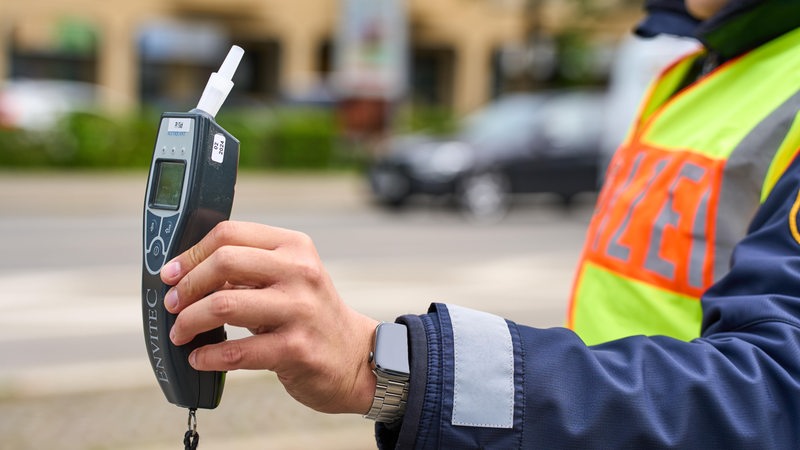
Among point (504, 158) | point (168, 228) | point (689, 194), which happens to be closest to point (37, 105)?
point (504, 158)

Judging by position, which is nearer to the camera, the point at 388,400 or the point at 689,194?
the point at 388,400

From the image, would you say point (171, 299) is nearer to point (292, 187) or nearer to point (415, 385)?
point (415, 385)

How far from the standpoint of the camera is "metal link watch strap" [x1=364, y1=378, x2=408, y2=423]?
108 cm

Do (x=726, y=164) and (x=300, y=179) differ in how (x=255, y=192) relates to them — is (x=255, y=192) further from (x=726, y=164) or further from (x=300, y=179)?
(x=726, y=164)

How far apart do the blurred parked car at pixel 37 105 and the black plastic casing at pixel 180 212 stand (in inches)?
638

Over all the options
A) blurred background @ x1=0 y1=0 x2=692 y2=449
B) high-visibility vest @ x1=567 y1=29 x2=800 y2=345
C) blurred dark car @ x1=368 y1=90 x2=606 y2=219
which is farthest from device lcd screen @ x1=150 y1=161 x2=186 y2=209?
blurred dark car @ x1=368 y1=90 x2=606 y2=219

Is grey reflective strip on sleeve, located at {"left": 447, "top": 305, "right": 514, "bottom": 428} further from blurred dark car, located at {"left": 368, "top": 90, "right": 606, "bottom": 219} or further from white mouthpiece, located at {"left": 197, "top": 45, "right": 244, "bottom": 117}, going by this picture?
blurred dark car, located at {"left": 368, "top": 90, "right": 606, "bottom": 219}

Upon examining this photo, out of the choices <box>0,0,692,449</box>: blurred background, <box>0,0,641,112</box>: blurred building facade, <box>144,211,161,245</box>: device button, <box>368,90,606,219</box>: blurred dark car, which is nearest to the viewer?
<box>144,211,161,245</box>: device button

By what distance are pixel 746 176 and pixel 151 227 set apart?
0.78m

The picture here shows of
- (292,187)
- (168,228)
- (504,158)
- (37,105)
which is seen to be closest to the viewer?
(168,228)

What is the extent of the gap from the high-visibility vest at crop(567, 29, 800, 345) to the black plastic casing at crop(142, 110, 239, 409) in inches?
26.1

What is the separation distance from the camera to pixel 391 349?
1.08 metres

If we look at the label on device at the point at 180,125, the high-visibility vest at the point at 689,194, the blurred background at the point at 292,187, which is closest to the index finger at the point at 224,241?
the label on device at the point at 180,125

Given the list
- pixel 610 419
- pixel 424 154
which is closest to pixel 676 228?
pixel 610 419
